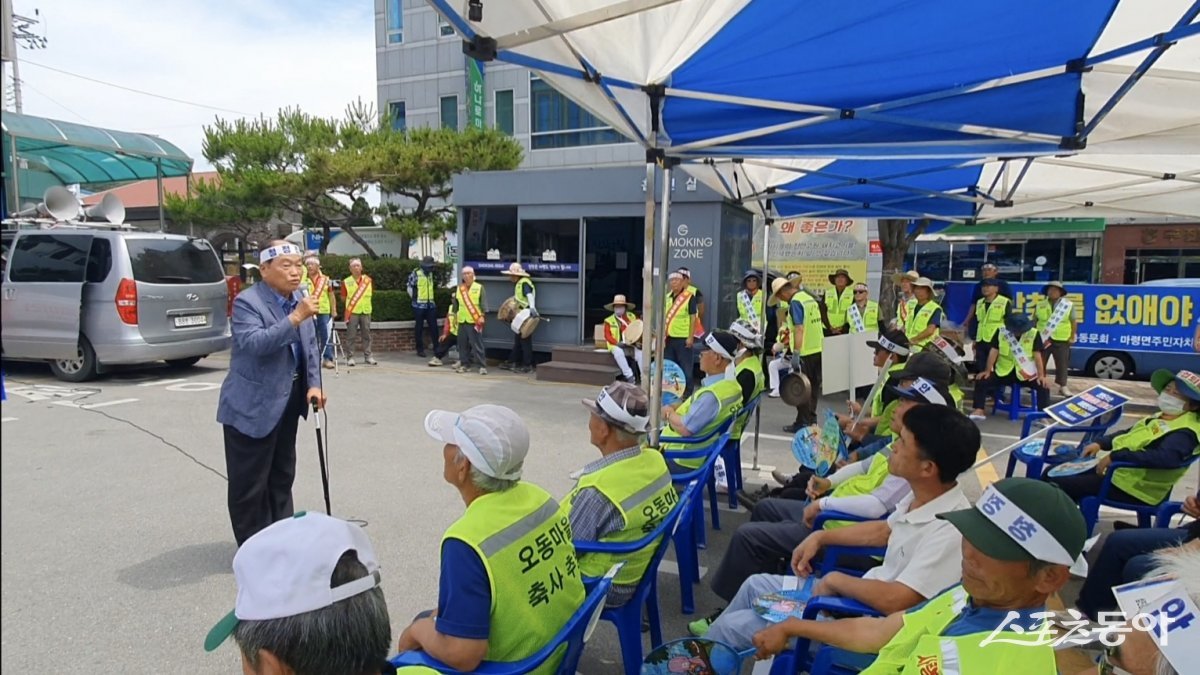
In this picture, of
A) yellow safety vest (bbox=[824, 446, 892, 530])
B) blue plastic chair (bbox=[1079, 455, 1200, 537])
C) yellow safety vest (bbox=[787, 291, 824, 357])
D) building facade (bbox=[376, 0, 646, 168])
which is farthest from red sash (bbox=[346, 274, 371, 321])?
building facade (bbox=[376, 0, 646, 168])

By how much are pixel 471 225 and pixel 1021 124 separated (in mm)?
9592

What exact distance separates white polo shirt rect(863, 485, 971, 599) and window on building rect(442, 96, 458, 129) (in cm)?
2432

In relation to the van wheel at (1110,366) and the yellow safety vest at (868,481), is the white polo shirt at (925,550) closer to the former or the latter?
the yellow safety vest at (868,481)

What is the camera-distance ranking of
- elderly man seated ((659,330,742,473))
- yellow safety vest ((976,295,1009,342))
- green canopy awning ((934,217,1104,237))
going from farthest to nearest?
green canopy awning ((934,217,1104,237))
yellow safety vest ((976,295,1009,342))
elderly man seated ((659,330,742,473))

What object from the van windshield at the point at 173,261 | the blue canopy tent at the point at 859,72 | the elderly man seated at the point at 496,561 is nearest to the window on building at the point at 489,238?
the van windshield at the point at 173,261

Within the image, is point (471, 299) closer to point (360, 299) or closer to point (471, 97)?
point (360, 299)

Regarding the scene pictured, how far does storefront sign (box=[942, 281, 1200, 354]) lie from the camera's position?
9.30m

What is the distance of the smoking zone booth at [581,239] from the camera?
1036 cm

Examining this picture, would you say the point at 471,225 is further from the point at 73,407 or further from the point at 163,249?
the point at 73,407

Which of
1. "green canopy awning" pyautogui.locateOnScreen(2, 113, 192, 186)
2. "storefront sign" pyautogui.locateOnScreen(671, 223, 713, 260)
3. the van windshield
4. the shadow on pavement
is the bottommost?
the shadow on pavement

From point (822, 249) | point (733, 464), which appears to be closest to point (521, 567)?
point (733, 464)

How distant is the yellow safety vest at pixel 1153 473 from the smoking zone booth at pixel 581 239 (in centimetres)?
658

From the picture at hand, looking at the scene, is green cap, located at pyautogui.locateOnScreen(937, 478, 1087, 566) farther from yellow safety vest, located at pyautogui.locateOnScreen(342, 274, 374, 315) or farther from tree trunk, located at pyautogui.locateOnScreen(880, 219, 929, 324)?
yellow safety vest, located at pyautogui.locateOnScreen(342, 274, 374, 315)

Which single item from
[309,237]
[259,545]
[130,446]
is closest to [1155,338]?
[259,545]
